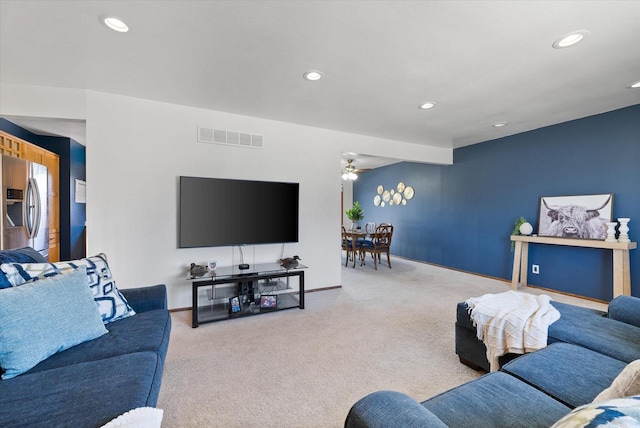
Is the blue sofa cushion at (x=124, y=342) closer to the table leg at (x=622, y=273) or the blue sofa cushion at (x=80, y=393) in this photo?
the blue sofa cushion at (x=80, y=393)

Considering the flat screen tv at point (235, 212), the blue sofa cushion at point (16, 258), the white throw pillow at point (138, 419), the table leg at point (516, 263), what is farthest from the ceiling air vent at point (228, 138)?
the table leg at point (516, 263)

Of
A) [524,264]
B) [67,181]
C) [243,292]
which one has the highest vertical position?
[67,181]

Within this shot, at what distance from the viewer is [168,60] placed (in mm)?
2289

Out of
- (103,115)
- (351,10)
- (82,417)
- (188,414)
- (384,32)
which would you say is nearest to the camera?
(82,417)

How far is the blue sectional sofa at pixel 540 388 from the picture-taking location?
861 millimetres

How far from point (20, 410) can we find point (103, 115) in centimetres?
287

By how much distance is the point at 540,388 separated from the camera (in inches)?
45.9

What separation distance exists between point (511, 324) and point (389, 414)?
1.37 m

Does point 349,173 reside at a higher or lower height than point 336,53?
lower

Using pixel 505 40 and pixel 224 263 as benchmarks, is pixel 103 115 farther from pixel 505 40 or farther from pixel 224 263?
pixel 505 40

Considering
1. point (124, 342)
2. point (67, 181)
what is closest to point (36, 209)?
point (67, 181)

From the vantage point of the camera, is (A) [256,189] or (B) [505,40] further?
(A) [256,189]

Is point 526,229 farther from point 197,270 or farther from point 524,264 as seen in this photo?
point 197,270

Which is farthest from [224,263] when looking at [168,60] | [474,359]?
[474,359]
